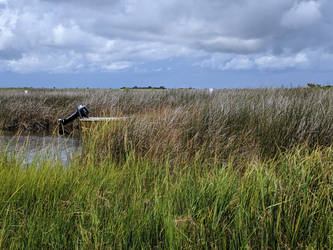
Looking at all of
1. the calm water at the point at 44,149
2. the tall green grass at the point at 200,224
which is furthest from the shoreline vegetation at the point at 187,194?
the calm water at the point at 44,149

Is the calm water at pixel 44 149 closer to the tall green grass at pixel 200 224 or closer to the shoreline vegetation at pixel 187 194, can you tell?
the shoreline vegetation at pixel 187 194

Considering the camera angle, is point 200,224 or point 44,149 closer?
point 200,224

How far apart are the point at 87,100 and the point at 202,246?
36.5 feet

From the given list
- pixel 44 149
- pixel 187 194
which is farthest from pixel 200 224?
pixel 44 149

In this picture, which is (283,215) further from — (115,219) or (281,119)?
(281,119)

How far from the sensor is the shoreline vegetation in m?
2.14

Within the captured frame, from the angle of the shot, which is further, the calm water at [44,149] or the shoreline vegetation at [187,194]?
the calm water at [44,149]

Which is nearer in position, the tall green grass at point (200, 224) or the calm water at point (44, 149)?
the tall green grass at point (200, 224)

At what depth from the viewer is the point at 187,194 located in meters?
2.67

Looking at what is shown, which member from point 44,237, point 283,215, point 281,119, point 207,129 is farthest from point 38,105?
point 283,215

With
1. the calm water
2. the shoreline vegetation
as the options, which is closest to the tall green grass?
the shoreline vegetation

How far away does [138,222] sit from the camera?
2213mm

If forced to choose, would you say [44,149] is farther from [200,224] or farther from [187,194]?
[200,224]

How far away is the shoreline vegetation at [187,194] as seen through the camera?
214 cm
